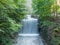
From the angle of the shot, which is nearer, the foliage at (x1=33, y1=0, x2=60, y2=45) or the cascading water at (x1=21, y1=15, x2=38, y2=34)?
the foliage at (x1=33, y1=0, x2=60, y2=45)

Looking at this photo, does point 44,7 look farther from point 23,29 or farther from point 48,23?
point 23,29

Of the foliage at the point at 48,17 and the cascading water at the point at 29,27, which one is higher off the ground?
the foliage at the point at 48,17

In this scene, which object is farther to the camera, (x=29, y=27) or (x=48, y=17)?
(x=29, y=27)

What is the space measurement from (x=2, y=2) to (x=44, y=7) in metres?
3.11

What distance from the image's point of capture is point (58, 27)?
6934mm

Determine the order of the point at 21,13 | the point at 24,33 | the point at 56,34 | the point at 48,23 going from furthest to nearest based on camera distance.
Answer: the point at 24,33 < the point at 21,13 < the point at 48,23 < the point at 56,34

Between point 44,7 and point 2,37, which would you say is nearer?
point 2,37

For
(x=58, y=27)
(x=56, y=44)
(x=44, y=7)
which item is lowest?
(x=56, y=44)

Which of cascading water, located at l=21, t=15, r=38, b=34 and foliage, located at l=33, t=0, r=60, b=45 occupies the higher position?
foliage, located at l=33, t=0, r=60, b=45

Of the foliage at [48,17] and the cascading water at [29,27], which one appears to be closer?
the foliage at [48,17]

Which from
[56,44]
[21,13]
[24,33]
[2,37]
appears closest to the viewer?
[2,37]

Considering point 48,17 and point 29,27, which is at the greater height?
point 48,17

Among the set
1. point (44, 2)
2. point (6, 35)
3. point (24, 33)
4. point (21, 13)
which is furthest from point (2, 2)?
point (24, 33)

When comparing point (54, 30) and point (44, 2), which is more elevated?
point (44, 2)
